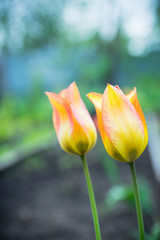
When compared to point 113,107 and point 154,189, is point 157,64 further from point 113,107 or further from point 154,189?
point 113,107

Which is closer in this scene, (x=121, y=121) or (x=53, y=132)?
(x=121, y=121)

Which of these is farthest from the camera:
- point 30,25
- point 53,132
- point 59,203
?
point 30,25

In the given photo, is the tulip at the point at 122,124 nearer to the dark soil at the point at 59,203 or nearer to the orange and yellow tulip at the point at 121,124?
the orange and yellow tulip at the point at 121,124

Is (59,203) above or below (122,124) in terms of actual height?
above

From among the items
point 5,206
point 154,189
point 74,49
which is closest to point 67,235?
point 5,206

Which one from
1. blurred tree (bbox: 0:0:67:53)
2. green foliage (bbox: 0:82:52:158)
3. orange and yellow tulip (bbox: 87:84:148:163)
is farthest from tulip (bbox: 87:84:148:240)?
blurred tree (bbox: 0:0:67:53)

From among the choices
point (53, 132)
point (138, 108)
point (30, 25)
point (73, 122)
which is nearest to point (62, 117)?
point (73, 122)

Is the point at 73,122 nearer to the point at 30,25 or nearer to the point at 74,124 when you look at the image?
the point at 74,124
